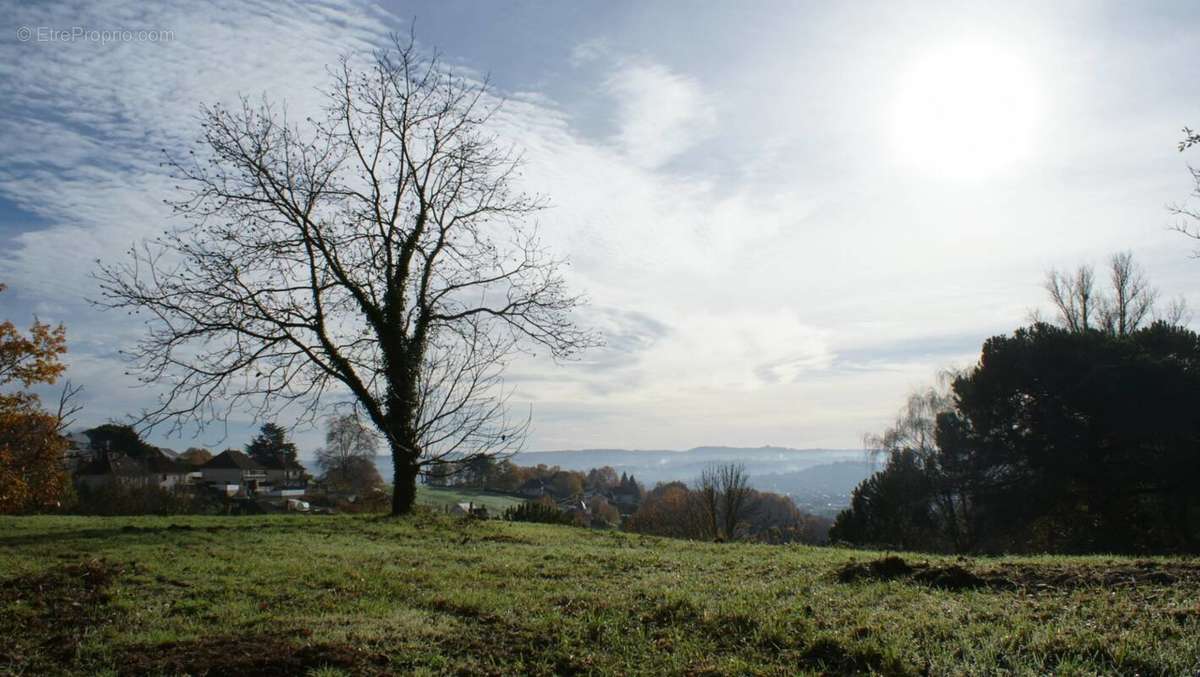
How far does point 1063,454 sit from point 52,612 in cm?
3299

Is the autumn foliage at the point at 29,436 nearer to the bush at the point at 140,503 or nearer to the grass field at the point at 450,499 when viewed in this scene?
the bush at the point at 140,503

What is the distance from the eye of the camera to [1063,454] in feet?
93.1

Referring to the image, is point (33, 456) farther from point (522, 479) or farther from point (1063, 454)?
point (522, 479)

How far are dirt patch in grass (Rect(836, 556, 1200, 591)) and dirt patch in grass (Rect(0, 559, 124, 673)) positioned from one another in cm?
641

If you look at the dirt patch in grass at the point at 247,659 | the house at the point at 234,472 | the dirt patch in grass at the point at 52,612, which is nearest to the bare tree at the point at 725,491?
the dirt patch in grass at the point at 52,612

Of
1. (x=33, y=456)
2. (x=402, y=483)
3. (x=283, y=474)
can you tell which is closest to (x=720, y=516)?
(x=402, y=483)

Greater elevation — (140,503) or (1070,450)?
(1070,450)

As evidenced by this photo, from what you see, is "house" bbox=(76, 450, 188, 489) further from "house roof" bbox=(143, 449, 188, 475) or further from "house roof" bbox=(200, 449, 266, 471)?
"house roof" bbox=(200, 449, 266, 471)

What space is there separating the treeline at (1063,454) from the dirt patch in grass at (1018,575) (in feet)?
63.9

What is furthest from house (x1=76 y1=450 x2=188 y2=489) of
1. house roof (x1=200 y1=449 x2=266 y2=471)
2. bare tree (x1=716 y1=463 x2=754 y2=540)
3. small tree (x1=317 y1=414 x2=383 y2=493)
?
bare tree (x1=716 y1=463 x2=754 y2=540)

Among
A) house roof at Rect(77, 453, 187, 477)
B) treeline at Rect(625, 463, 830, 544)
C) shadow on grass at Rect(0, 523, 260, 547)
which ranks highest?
house roof at Rect(77, 453, 187, 477)

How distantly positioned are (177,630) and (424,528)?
8.80 meters

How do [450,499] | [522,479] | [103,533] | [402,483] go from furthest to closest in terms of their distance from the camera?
[522,479]
[450,499]
[402,483]
[103,533]

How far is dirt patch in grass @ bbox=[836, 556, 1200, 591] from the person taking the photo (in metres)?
5.79
